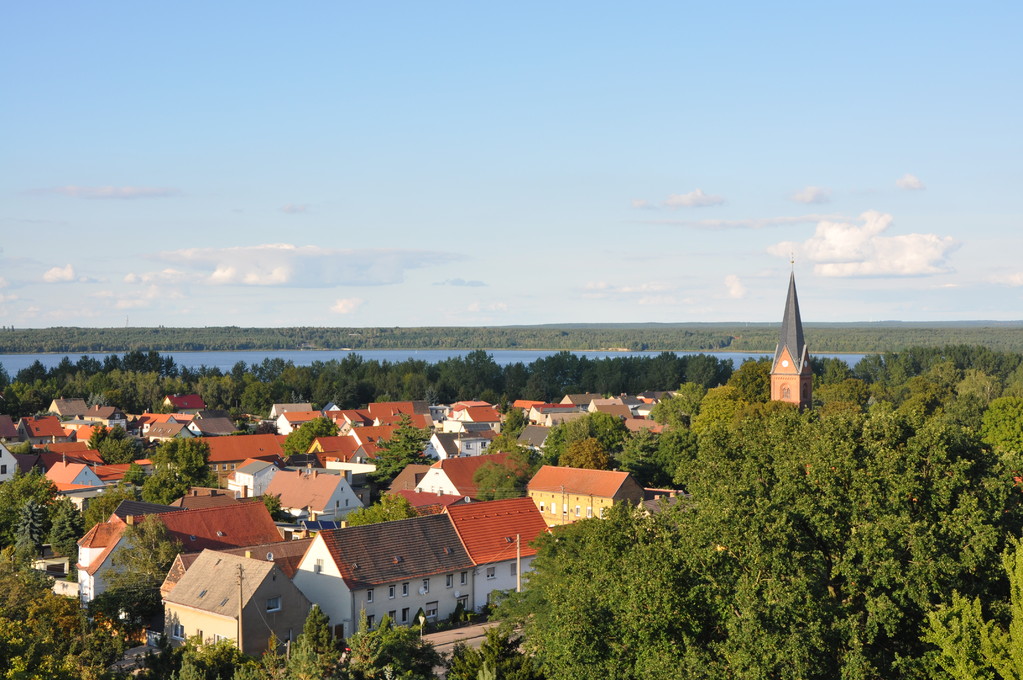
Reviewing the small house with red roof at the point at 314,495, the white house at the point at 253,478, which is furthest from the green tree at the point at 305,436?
the small house with red roof at the point at 314,495

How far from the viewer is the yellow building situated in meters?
48.2

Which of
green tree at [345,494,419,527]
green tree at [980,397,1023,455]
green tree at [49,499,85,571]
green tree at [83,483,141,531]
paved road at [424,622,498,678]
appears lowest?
paved road at [424,622,498,678]

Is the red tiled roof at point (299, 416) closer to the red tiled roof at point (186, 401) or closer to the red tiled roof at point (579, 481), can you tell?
the red tiled roof at point (186, 401)

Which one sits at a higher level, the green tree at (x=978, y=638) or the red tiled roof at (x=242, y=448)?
the green tree at (x=978, y=638)

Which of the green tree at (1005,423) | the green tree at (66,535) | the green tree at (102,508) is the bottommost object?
the green tree at (66,535)

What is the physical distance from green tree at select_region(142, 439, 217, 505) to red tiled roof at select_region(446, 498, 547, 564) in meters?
18.3

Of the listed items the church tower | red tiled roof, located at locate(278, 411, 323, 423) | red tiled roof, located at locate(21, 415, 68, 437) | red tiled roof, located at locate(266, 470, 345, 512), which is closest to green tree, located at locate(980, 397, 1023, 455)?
the church tower

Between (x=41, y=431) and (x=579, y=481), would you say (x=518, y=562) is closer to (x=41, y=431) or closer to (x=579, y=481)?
(x=579, y=481)

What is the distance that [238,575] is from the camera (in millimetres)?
30609

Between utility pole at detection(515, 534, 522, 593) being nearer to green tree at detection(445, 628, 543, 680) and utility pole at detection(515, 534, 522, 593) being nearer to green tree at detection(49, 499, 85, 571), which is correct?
green tree at detection(445, 628, 543, 680)

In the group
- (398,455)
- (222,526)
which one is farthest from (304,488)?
(222,526)

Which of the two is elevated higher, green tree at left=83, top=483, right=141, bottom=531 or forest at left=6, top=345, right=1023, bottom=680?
forest at left=6, top=345, right=1023, bottom=680

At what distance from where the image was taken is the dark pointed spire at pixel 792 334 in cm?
7481

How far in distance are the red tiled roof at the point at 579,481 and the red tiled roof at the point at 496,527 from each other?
337 inches
